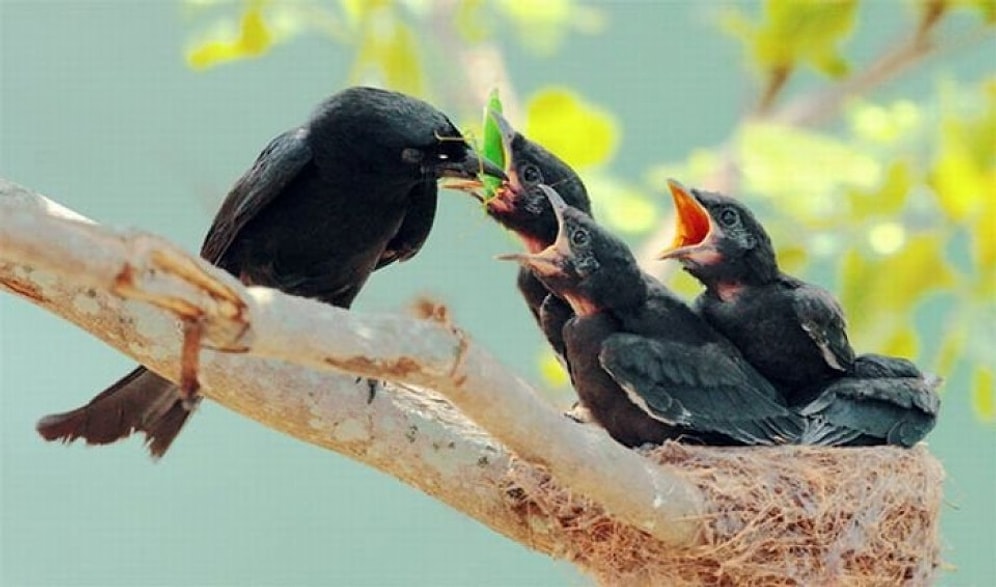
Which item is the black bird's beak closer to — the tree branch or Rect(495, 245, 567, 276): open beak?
Rect(495, 245, 567, 276): open beak

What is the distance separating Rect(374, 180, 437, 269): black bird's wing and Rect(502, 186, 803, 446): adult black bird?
0.71 feet

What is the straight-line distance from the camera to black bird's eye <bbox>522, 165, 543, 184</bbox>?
10.0ft

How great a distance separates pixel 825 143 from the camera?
3771 millimetres

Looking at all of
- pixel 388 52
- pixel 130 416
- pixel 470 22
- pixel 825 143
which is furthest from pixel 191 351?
pixel 470 22

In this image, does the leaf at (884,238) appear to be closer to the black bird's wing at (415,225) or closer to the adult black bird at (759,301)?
the adult black bird at (759,301)

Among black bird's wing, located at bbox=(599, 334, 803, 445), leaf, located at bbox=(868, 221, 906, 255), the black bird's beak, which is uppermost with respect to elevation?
leaf, located at bbox=(868, 221, 906, 255)

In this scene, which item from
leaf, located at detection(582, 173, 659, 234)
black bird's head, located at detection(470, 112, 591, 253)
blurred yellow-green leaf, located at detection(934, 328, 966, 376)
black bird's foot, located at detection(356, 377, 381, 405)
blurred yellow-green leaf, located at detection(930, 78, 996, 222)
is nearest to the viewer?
black bird's foot, located at detection(356, 377, 381, 405)

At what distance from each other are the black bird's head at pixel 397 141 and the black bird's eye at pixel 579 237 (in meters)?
0.17

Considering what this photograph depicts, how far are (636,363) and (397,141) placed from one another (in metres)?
0.55

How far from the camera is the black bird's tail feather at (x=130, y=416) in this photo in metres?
2.68

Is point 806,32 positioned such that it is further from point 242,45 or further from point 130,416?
point 130,416

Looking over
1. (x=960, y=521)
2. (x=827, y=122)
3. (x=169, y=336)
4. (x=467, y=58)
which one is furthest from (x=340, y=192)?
(x=960, y=521)

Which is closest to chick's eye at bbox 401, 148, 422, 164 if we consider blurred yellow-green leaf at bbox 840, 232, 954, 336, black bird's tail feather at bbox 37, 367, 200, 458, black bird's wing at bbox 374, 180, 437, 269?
black bird's wing at bbox 374, 180, 437, 269

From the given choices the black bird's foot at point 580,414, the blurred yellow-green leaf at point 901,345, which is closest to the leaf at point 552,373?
the black bird's foot at point 580,414
